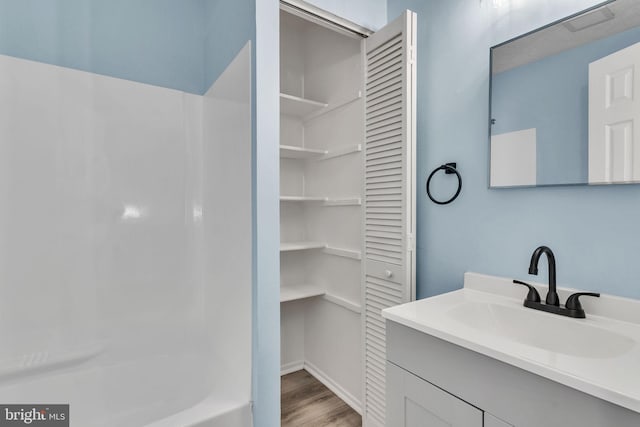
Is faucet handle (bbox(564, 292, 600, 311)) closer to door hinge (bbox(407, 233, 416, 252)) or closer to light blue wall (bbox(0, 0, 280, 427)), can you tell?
door hinge (bbox(407, 233, 416, 252))

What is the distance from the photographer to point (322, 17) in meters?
1.62

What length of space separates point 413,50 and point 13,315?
2.22 meters

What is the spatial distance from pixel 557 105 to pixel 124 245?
6.85 ft

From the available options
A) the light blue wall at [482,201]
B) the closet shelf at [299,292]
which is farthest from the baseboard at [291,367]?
the light blue wall at [482,201]

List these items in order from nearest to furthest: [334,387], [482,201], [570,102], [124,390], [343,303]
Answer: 1. [570,102]
2. [482,201]
3. [124,390]
4. [343,303]
5. [334,387]

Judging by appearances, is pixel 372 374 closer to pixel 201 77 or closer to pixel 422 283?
pixel 422 283

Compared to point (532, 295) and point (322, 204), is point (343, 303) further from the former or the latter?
point (532, 295)

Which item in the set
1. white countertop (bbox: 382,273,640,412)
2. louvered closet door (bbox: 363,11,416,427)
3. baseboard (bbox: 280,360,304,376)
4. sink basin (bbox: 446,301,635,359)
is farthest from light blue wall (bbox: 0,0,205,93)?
baseboard (bbox: 280,360,304,376)

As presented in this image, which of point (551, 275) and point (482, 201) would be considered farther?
point (482, 201)

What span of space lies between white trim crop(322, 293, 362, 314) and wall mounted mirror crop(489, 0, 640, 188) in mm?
1097

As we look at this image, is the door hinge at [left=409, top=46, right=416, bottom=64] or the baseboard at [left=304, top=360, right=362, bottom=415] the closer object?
the door hinge at [left=409, top=46, right=416, bottom=64]

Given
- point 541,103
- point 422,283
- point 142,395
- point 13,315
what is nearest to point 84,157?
point 13,315

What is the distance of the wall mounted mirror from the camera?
3.08ft

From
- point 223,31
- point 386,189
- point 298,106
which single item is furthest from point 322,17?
point 386,189
